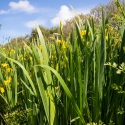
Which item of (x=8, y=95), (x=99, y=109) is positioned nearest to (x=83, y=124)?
(x=99, y=109)

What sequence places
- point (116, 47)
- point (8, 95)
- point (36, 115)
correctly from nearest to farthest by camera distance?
1. point (116, 47)
2. point (36, 115)
3. point (8, 95)

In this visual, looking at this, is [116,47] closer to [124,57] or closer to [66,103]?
[124,57]

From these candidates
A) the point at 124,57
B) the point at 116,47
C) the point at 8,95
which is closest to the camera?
the point at 124,57

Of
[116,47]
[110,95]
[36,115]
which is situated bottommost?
[36,115]

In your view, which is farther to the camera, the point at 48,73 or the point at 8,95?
the point at 8,95

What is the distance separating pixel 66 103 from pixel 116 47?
366mm

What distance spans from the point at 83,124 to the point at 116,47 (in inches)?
15.9

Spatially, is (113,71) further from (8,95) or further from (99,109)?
(8,95)

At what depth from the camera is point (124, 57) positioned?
97 centimetres

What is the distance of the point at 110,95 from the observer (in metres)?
1.04

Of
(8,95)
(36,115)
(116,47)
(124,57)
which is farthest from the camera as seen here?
(8,95)

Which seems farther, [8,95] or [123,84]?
[8,95]

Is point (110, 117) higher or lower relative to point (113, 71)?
lower

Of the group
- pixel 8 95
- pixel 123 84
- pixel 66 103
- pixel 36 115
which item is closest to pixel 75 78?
pixel 66 103
